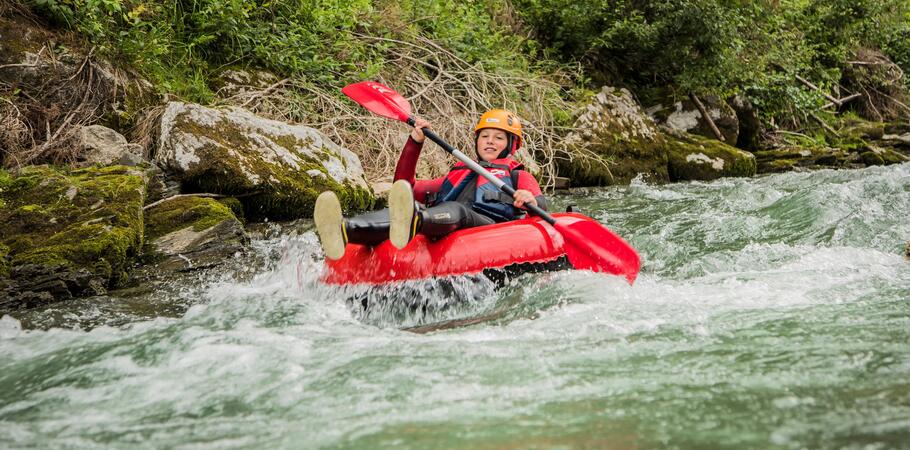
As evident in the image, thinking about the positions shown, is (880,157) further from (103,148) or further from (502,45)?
(103,148)

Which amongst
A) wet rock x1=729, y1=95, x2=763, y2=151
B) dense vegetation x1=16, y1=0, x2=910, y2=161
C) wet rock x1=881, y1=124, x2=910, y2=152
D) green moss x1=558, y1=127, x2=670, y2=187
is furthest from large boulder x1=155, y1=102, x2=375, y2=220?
wet rock x1=881, y1=124, x2=910, y2=152

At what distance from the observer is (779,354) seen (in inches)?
98.7

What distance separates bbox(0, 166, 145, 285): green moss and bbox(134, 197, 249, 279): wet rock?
189 mm

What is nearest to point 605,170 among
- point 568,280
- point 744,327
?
point 568,280

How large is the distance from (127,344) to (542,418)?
1817 mm

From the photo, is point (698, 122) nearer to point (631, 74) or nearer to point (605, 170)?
point (631, 74)

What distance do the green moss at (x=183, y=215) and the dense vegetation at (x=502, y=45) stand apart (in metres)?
1.70

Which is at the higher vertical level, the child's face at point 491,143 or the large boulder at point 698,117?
the child's face at point 491,143

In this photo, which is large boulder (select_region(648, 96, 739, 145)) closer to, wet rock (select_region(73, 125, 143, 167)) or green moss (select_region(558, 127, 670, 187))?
green moss (select_region(558, 127, 670, 187))

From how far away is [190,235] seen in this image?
472 centimetres

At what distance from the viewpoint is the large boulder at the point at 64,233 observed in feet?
12.5

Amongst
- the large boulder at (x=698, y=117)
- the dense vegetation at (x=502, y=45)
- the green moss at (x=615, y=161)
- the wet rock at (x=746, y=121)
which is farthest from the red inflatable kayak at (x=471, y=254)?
the wet rock at (x=746, y=121)

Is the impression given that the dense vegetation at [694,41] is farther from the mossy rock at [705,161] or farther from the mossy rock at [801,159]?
the mossy rock at [801,159]

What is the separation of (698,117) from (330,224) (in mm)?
8201
